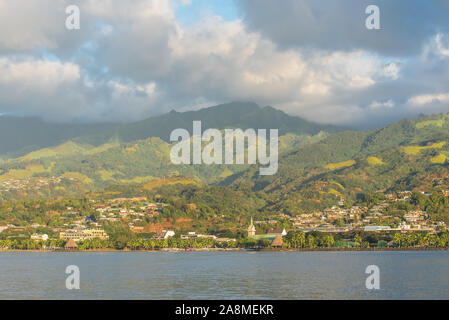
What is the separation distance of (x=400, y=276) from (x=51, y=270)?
80.1 m

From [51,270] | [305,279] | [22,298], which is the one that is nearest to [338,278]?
[305,279]
